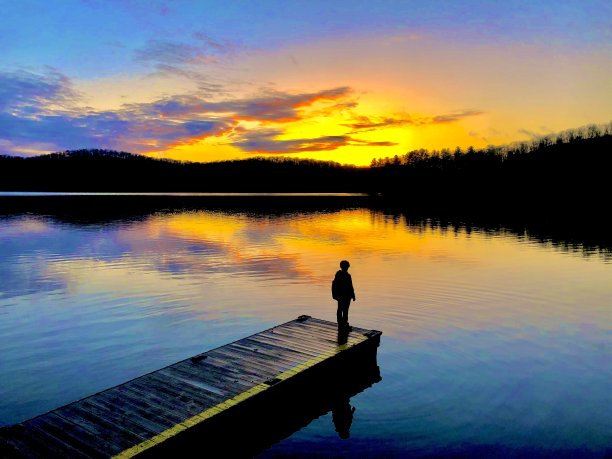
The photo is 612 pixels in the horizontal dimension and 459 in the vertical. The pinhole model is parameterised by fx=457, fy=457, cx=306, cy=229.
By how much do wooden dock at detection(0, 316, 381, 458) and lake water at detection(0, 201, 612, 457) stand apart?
103 centimetres

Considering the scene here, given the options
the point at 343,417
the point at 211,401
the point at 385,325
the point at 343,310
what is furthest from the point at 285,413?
the point at 385,325

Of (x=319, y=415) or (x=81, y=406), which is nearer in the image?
(x=81, y=406)

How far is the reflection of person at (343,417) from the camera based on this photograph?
12.9 metres

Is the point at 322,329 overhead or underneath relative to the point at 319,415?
overhead

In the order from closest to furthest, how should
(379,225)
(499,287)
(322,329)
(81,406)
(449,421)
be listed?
(81,406) < (449,421) < (322,329) < (499,287) < (379,225)

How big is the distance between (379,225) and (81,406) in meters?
68.9

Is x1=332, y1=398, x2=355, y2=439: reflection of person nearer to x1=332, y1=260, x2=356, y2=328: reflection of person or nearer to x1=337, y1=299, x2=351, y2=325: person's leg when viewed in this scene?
x1=337, y1=299, x2=351, y2=325: person's leg

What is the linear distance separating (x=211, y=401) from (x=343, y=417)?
4.49 meters

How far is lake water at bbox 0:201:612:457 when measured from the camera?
13203 mm

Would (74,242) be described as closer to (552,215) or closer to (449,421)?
(449,421)

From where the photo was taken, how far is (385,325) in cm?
2309

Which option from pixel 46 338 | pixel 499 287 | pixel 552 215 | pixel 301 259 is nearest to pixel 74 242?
pixel 301 259

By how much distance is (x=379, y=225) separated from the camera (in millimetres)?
77438

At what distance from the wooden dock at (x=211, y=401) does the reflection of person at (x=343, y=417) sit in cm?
41
